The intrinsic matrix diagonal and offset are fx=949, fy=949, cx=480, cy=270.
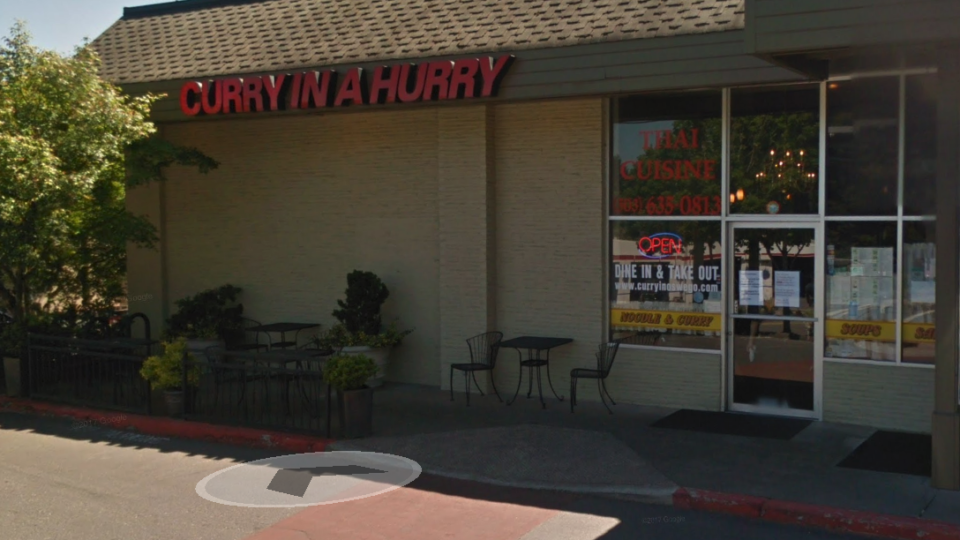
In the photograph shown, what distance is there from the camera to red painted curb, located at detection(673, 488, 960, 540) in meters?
7.35

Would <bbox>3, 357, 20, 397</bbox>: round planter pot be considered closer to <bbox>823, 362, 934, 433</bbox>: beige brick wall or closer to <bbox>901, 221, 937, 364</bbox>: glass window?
<bbox>823, 362, 934, 433</bbox>: beige brick wall

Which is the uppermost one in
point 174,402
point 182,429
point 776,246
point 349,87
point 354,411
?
point 349,87

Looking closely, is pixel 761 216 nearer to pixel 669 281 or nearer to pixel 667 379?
pixel 669 281

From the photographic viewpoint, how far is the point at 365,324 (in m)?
13.8

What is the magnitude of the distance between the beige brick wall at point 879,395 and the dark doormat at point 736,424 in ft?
1.47

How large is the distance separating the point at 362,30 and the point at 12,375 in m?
7.13

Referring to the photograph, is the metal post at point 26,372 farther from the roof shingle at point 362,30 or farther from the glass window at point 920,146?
the glass window at point 920,146

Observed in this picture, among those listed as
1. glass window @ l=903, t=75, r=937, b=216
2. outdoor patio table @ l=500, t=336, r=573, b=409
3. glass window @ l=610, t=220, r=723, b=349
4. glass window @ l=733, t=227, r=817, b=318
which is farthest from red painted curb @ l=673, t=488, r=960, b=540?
glass window @ l=903, t=75, r=937, b=216

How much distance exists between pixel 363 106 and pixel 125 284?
7946mm

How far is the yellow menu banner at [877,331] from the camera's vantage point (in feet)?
34.6

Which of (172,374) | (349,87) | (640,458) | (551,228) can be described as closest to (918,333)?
(640,458)

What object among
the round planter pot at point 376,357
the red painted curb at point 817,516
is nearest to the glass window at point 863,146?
the red painted curb at point 817,516

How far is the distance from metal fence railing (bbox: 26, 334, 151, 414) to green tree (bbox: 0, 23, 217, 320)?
1.31 metres

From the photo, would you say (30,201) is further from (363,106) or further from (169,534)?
(169,534)
